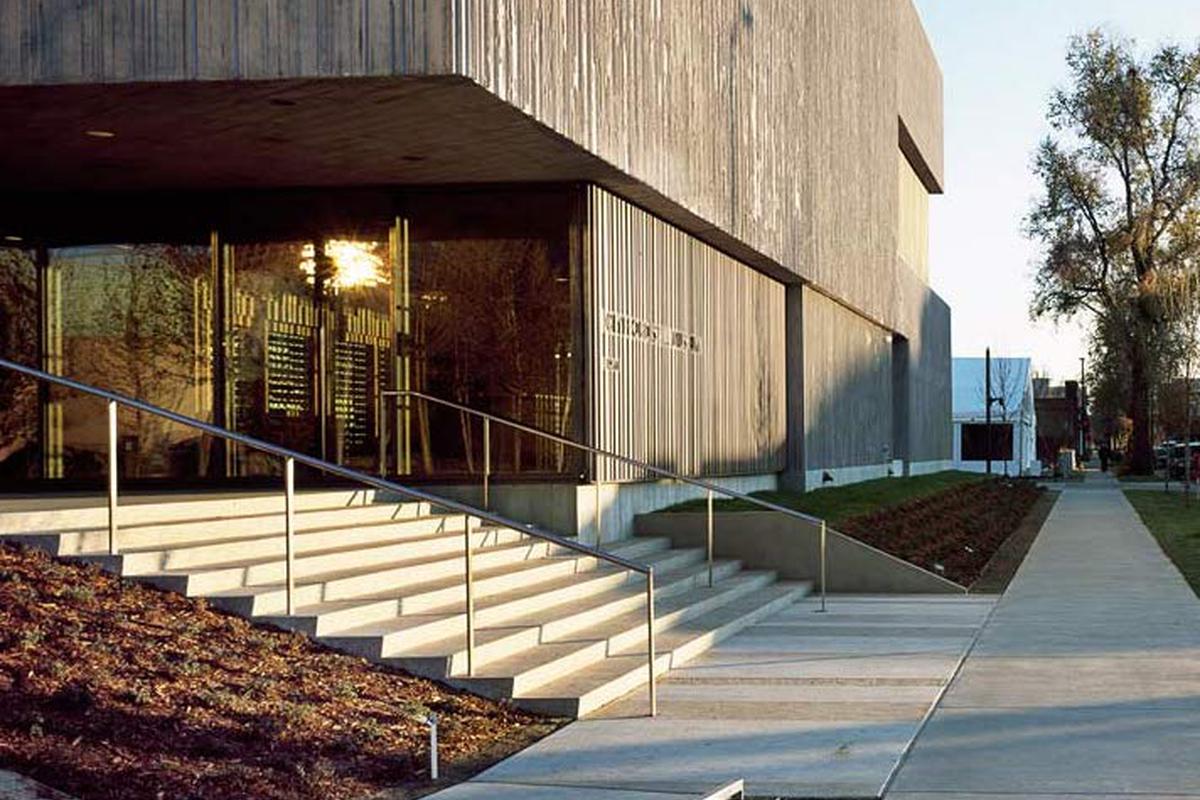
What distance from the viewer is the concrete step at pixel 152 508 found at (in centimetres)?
1273

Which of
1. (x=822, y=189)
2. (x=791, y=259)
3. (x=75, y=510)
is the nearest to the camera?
(x=75, y=510)

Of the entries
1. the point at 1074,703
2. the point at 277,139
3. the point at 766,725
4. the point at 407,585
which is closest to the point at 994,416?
the point at 277,139

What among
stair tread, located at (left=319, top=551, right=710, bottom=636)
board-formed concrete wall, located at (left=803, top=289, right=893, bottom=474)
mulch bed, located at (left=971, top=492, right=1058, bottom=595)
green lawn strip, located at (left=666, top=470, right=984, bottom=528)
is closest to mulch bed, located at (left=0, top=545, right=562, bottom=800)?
stair tread, located at (left=319, top=551, right=710, bottom=636)

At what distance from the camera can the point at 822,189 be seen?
34.7 meters

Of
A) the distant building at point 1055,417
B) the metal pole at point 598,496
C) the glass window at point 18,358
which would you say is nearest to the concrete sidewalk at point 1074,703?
the metal pole at point 598,496

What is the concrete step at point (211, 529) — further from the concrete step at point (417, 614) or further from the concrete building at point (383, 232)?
the concrete building at point (383, 232)

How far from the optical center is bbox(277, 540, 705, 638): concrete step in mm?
12250

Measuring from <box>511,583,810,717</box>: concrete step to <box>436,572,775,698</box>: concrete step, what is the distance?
6cm

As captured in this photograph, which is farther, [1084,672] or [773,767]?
[1084,672]

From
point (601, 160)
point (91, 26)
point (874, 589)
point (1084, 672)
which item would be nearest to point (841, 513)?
point (874, 589)

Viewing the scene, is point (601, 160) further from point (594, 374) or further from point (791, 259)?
point (791, 259)

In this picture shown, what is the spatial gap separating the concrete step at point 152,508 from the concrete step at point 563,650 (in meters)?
2.65

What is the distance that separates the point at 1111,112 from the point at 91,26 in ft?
200

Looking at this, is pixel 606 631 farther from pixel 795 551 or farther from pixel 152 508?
pixel 795 551
